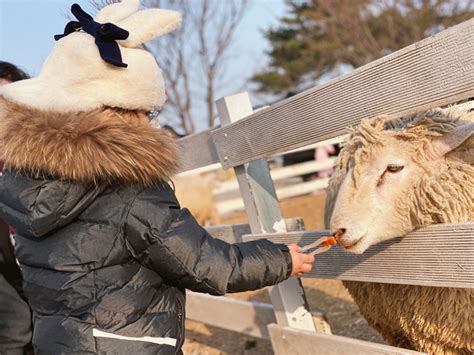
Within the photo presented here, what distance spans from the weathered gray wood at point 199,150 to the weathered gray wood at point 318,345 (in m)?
1.06

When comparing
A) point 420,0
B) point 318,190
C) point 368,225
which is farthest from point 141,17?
point 420,0

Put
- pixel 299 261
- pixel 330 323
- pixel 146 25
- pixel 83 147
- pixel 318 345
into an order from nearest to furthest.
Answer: pixel 83 147, pixel 146 25, pixel 299 261, pixel 318 345, pixel 330 323

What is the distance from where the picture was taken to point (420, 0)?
54.6 ft

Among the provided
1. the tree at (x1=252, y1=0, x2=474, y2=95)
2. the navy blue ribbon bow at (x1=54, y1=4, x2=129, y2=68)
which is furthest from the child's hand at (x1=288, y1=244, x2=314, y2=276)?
the tree at (x1=252, y1=0, x2=474, y2=95)

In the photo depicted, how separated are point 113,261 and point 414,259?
3.94ft

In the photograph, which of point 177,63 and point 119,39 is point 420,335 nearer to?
point 119,39

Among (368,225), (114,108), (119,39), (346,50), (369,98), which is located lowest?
(368,225)

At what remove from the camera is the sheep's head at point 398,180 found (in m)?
2.58

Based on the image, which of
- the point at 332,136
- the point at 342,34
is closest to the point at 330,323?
the point at 332,136

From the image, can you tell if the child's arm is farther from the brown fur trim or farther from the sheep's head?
the sheep's head

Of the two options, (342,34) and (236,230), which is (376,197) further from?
(342,34)

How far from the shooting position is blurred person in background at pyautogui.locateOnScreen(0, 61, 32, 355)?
322 centimetres

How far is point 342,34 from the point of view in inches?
822

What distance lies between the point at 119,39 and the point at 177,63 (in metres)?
17.8
